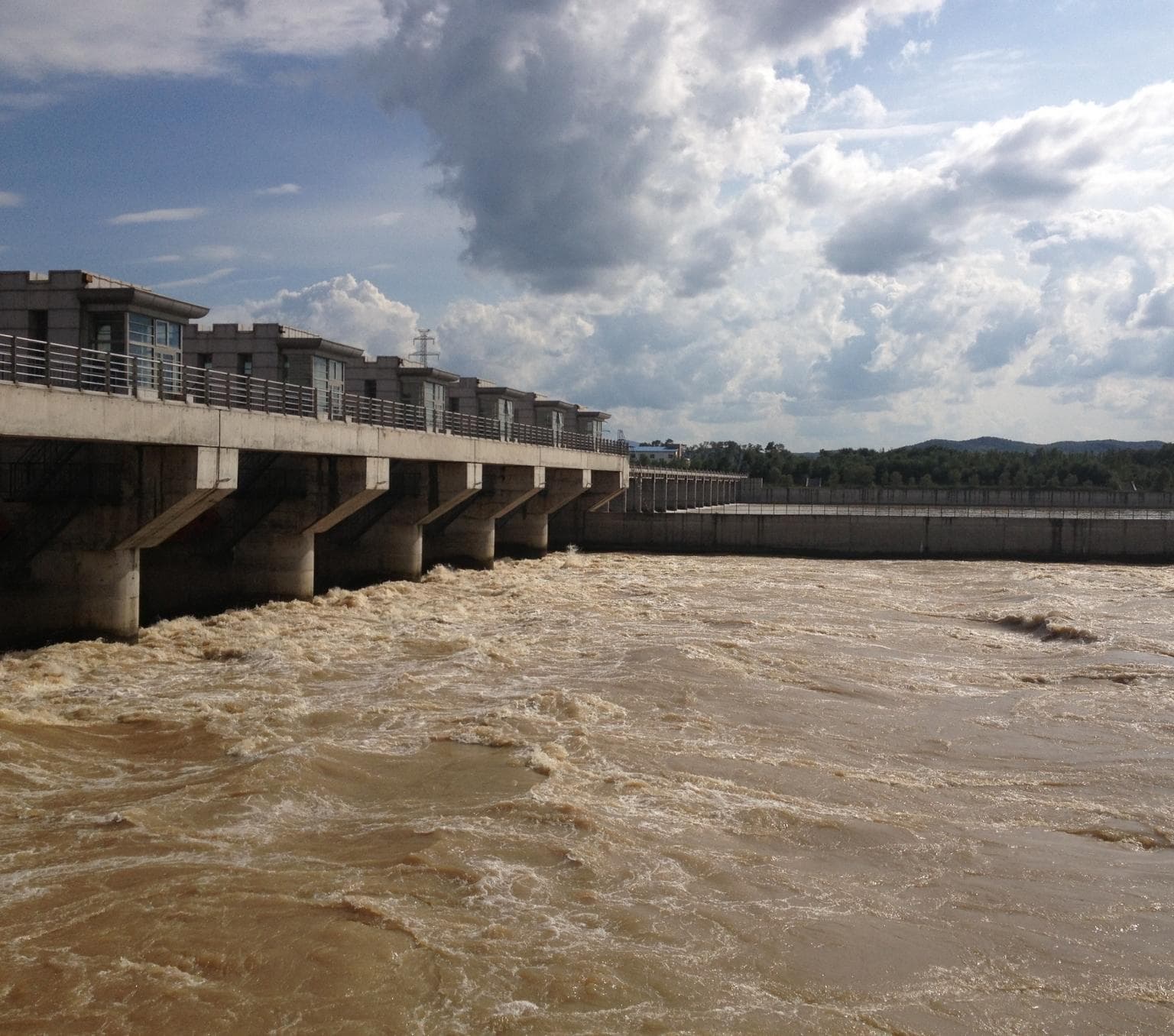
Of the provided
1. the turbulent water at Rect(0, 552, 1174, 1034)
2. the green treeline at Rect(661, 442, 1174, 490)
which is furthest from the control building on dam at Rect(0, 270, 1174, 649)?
the green treeline at Rect(661, 442, 1174, 490)

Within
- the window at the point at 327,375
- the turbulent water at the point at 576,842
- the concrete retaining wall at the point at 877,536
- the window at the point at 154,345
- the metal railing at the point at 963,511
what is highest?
the window at the point at 327,375

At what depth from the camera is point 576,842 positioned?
12.2 m

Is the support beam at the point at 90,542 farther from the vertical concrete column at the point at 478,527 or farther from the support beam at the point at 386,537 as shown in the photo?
the vertical concrete column at the point at 478,527

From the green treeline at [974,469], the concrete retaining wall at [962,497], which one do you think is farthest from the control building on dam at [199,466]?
the green treeline at [974,469]

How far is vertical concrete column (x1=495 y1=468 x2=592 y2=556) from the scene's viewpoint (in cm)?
5200

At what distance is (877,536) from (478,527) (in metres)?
23.5

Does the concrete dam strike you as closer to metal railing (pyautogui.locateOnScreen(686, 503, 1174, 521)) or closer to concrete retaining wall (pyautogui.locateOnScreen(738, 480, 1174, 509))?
metal railing (pyautogui.locateOnScreen(686, 503, 1174, 521))

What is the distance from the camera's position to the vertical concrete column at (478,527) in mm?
44031

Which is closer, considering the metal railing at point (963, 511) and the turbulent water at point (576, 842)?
the turbulent water at point (576, 842)

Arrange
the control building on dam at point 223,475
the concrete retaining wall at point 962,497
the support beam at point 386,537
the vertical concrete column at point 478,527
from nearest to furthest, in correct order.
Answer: the control building on dam at point 223,475 → the support beam at point 386,537 → the vertical concrete column at point 478,527 → the concrete retaining wall at point 962,497

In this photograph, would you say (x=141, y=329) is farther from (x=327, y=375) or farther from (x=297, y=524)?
(x=327, y=375)

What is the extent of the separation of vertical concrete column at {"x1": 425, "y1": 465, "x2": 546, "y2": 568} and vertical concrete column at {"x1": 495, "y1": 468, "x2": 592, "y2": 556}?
6.13 metres

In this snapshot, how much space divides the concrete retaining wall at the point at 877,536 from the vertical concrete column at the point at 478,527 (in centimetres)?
1353

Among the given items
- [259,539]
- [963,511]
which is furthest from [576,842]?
[963,511]
